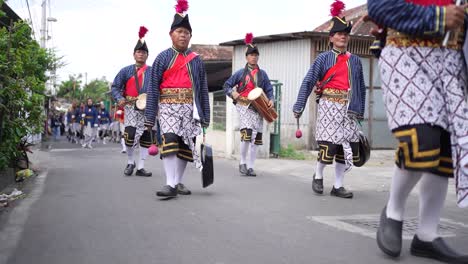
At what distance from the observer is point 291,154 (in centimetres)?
1364

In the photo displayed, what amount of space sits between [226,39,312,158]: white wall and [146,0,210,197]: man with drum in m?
7.15

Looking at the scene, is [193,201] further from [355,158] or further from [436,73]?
[436,73]

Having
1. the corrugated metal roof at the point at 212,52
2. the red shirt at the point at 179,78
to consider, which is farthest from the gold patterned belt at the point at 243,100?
the corrugated metal roof at the point at 212,52

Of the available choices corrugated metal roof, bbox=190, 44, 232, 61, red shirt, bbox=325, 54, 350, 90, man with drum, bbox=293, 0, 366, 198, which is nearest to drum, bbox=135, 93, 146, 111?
man with drum, bbox=293, 0, 366, 198

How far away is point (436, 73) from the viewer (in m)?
3.51

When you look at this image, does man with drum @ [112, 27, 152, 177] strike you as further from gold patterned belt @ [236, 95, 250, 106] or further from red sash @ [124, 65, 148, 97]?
gold patterned belt @ [236, 95, 250, 106]

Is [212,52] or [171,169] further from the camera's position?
[212,52]

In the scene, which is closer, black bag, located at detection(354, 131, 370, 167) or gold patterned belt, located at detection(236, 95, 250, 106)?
black bag, located at detection(354, 131, 370, 167)

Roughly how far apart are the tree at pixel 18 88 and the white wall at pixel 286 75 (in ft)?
21.2

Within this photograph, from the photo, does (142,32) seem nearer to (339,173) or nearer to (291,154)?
(339,173)

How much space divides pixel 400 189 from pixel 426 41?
95 cm

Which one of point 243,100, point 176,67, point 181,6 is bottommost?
point 243,100

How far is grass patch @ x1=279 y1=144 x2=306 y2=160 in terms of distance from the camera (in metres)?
13.4

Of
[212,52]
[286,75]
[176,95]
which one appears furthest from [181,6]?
[212,52]
